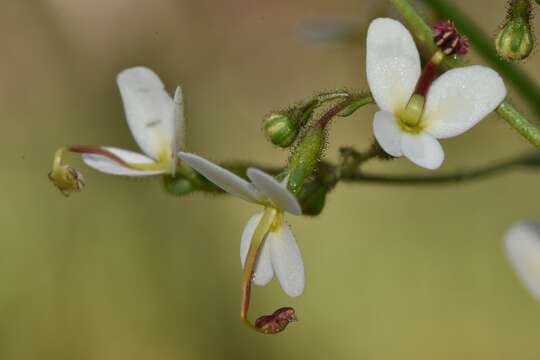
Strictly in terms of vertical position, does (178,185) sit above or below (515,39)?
below

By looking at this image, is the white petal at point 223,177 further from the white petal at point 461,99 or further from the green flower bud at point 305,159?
the white petal at point 461,99

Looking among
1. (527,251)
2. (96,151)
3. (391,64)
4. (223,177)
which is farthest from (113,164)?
(527,251)

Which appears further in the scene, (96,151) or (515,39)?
(96,151)

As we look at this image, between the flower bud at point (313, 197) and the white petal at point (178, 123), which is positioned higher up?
the white petal at point (178, 123)

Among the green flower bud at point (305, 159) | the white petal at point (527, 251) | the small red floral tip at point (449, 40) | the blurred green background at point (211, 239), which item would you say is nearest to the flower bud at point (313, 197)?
the green flower bud at point (305, 159)

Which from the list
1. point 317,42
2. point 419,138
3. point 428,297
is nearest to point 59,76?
point 428,297

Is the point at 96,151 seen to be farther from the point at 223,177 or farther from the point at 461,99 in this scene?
the point at 461,99
